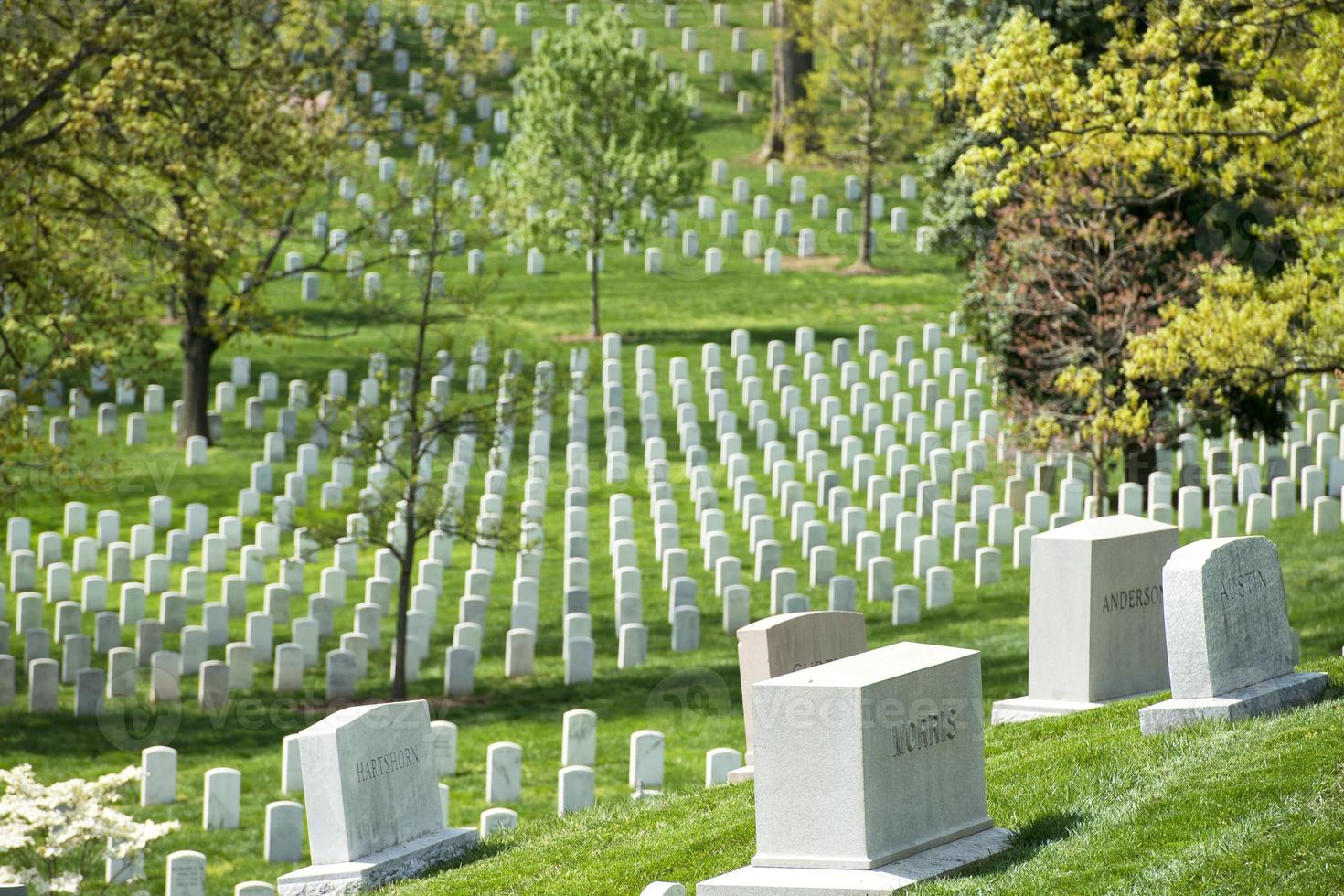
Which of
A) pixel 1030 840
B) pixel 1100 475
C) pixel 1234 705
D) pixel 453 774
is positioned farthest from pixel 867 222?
pixel 1030 840

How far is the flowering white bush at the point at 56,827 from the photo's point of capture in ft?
34.8

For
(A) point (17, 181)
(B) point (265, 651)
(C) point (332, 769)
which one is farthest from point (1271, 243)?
(C) point (332, 769)

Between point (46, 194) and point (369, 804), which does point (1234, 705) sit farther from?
point (46, 194)

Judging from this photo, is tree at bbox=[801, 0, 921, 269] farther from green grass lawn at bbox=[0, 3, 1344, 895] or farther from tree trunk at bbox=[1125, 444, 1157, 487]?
tree trunk at bbox=[1125, 444, 1157, 487]

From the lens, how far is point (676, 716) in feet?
53.0

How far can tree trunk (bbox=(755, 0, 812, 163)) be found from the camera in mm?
42987

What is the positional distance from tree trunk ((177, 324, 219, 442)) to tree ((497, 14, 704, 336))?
26.4ft

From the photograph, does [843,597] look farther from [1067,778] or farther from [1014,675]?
[1067,778]

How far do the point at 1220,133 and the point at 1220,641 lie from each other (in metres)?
5.57

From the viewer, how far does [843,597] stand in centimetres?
1875

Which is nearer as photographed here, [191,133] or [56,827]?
[56,827]

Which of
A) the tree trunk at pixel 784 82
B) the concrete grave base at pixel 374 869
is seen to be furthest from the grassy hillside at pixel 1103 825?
the tree trunk at pixel 784 82

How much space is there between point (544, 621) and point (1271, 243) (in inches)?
367

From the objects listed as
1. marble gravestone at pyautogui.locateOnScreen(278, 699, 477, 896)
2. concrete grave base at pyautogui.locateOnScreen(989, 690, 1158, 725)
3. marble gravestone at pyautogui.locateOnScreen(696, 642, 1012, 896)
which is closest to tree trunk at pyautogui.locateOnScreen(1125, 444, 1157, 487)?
concrete grave base at pyautogui.locateOnScreen(989, 690, 1158, 725)
